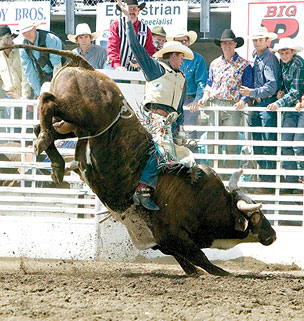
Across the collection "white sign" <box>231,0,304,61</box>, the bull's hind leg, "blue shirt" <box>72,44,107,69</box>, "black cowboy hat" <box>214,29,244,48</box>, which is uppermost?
"white sign" <box>231,0,304,61</box>

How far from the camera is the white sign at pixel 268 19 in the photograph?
9.86 m

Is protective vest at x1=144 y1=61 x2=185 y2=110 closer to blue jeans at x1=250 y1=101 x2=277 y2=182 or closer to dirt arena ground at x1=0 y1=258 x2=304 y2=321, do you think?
blue jeans at x1=250 y1=101 x2=277 y2=182

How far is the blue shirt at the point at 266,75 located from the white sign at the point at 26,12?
3632 millimetres

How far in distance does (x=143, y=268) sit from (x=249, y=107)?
2189mm

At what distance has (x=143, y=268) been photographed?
763cm

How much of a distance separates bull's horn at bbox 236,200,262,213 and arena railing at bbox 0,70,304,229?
1367mm

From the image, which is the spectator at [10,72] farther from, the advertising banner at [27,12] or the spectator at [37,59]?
the advertising banner at [27,12]

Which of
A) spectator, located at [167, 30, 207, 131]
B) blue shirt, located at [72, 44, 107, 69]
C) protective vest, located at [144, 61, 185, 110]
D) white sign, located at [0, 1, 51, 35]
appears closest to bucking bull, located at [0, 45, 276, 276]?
protective vest, located at [144, 61, 185, 110]

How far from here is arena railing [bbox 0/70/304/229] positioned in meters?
8.25

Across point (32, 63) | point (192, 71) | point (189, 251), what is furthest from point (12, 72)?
point (189, 251)

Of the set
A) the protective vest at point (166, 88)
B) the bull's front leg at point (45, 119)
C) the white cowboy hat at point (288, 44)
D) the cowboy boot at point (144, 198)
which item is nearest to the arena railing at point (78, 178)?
the white cowboy hat at point (288, 44)

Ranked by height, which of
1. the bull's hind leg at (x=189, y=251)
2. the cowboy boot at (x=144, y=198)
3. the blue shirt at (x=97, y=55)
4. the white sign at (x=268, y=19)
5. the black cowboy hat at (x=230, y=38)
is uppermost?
the white sign at (x=268, y=19)

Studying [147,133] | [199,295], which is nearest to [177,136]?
[147,133]

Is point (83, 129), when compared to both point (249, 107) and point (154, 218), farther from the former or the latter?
point (249, 107)
